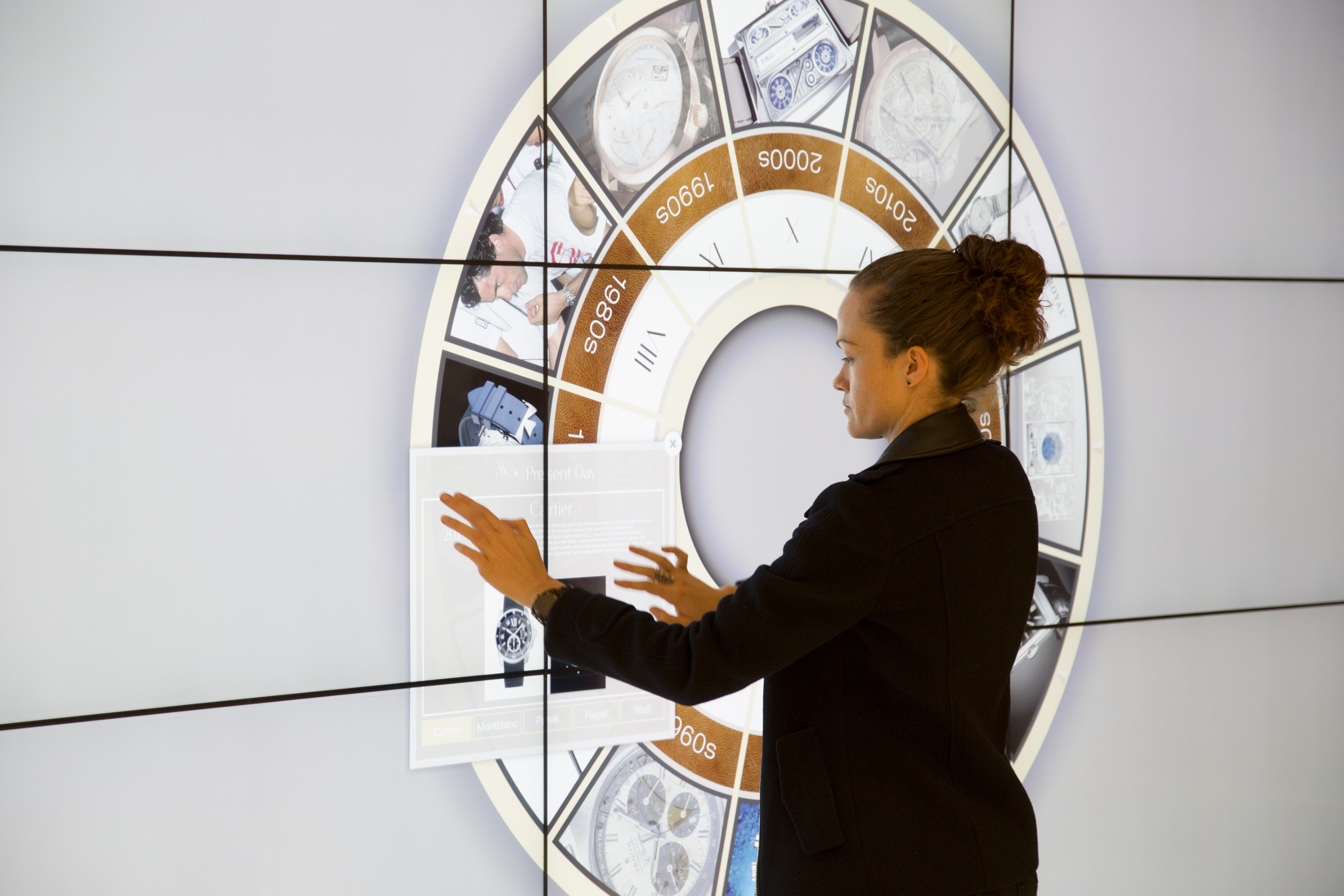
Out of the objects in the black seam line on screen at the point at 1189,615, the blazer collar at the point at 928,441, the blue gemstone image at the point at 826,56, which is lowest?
the black seam line on screen at the point at 1189,615

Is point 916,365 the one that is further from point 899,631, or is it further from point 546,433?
point 546,433

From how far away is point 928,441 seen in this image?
4.19 feet

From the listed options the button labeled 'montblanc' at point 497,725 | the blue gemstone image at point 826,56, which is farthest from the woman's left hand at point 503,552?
the blue gemstone image at point 826,56

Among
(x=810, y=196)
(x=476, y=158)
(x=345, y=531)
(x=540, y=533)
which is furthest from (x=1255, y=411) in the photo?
(x=345, y=531)

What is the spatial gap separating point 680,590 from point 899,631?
1.58 feet

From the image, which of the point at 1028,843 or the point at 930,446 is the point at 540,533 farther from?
the point at 1028,843

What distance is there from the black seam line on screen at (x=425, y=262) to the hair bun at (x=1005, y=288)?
212 mm

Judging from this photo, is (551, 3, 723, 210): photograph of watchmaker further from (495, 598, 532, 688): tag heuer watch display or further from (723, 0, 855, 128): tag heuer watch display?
(495, 598, 532, 688): tag heuer watch display

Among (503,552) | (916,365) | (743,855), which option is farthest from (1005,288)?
(743,855)

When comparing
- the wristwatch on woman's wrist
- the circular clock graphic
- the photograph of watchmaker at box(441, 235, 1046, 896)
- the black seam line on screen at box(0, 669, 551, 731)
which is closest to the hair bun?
the photograph of watchmaker at box(441, 235, 1046, 896)

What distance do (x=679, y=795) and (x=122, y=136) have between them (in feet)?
5.14

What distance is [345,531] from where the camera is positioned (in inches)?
67.4

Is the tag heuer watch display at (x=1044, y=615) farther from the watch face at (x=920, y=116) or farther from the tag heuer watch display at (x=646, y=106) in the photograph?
the tag heuer watch display at (x=646, y=106)

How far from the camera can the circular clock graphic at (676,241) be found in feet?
5.93
